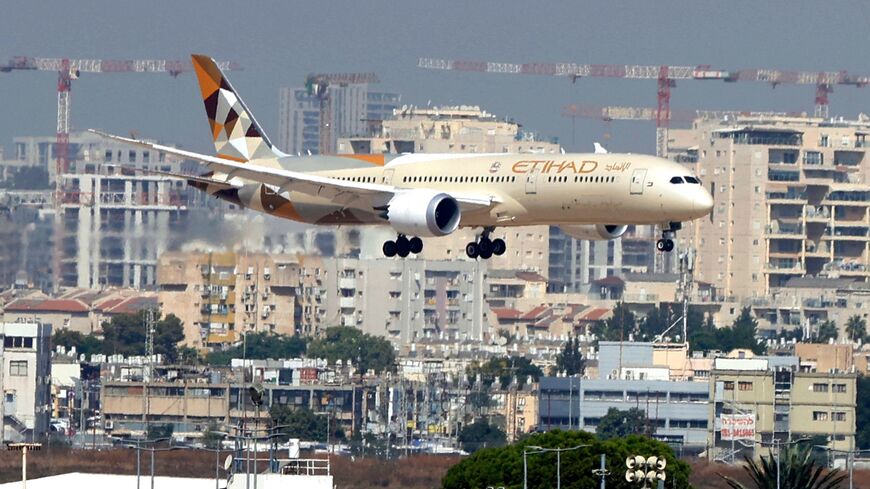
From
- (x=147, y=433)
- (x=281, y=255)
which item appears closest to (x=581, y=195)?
(x=281, y=255)

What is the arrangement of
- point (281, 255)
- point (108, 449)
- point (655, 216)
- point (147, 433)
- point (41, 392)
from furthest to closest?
1. point (41, 392)
2. point (147, 433)
3. point (108, 449)
4. point (281, 255)
5. point (655, 216)

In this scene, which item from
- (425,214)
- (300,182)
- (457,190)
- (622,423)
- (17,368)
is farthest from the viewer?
(17,368)

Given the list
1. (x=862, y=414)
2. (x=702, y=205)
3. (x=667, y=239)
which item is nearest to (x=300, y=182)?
(x=667, y=239)

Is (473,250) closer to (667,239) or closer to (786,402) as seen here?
(667,239)

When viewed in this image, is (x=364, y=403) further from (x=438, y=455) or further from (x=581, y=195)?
(x=581, y=195)

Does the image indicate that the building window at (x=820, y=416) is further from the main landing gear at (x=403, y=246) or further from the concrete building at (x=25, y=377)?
the main landing gear at (x=403, y=246)

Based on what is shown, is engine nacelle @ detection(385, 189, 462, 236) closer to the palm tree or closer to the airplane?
the airplane

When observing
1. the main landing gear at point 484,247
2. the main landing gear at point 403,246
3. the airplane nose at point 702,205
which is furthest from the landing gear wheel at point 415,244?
the airplane nose at point 702,205
